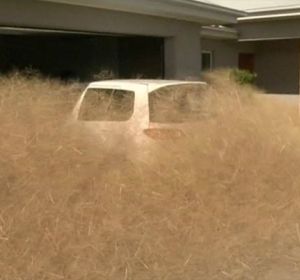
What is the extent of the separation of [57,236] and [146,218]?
1082 mm

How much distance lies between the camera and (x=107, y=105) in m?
7.89

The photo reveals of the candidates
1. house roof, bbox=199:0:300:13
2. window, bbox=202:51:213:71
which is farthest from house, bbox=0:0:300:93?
house roof, bbox=199:0:300:13

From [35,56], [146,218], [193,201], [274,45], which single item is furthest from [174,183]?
[274,45]

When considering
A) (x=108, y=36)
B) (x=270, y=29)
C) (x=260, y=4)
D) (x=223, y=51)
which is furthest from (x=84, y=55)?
(x=260, y=4)

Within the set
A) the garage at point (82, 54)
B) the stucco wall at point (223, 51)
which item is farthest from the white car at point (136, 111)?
the stucco wall at point (223, 51)

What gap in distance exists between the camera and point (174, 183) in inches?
278

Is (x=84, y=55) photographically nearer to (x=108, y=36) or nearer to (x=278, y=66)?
(x=108, y=36)

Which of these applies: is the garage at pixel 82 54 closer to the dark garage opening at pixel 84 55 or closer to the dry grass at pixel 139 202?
the dark garage opening at pixel 84 55

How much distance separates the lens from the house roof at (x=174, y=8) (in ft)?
40.6

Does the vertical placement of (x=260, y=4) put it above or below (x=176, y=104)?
above

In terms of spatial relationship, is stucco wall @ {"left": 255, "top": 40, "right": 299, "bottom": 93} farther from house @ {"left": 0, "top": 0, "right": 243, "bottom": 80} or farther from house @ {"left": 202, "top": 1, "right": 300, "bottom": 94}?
house @ {"left": 0, "top": 0, "right": 243, "bottom": 80}

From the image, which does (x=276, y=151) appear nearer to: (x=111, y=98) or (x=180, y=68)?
(x=111, y=98)

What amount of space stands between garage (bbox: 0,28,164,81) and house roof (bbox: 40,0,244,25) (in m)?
1.20

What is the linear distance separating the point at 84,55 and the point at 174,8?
4.43 meters
